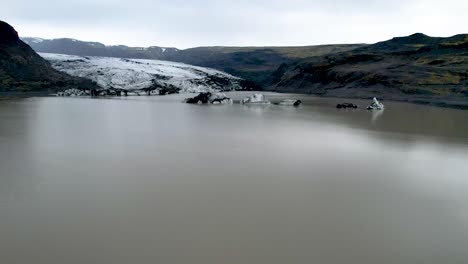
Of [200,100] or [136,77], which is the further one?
[136,77]

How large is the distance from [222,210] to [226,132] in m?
7.19

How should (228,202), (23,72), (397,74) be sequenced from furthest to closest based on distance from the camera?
(397,74), (23,72), (228,202)

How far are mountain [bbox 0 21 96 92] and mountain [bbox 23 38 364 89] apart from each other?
29.2m

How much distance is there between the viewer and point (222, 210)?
4.45 metres

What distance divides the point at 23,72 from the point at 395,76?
35939 mm

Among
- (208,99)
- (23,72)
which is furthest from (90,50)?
(208,99)

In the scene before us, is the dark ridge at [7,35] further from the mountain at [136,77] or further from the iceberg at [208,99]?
the iceberg at [208,99]

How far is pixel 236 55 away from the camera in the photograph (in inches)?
4163

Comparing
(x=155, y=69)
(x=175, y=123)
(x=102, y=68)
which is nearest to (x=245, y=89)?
(x=155, y=69)

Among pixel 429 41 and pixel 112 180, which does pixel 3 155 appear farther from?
pixel 429 41

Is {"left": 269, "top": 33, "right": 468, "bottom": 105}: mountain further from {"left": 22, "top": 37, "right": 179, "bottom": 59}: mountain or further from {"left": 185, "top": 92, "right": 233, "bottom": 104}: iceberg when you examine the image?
{"left": 22, "top": 37, "right": 179, "bottom": 59}: mountain

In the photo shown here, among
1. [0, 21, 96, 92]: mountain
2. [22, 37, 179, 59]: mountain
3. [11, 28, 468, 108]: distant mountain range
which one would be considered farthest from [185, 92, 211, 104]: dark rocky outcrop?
[22, 37, 179, 59]: mountain

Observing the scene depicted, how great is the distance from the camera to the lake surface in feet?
11.3

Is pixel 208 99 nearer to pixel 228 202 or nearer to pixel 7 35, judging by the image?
pixel 228 202
